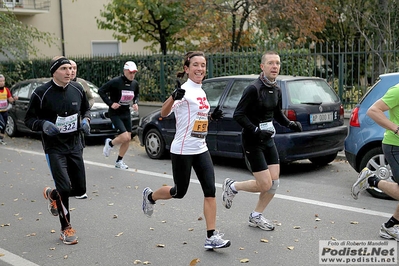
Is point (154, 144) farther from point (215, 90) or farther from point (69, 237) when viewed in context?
point (69, 237)

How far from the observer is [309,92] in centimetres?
895

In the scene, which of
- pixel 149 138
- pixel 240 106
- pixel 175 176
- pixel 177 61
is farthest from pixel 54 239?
pixel 177 61

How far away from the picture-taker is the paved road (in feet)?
17.2

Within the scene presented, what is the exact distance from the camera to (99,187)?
8.47m

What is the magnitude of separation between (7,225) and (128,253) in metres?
1.96

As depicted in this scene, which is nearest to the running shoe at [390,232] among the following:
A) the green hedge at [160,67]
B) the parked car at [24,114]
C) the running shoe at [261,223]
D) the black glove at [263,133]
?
the running shoe at [261,223]

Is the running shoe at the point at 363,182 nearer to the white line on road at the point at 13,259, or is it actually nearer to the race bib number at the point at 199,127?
the race bib number at the point at 199,127

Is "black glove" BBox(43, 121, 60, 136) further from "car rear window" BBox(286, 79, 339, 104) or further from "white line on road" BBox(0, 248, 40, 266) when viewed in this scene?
"car rear window" BBox(286, 79, 339, 104)

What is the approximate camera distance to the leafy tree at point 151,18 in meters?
21.2

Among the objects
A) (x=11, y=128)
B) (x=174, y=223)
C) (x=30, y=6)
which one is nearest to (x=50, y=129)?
(x=174, y=223)

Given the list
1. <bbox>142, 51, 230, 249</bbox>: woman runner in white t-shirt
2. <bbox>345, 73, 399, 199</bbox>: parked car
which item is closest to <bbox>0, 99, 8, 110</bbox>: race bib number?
<bbox>345, 73, 399, 199</bbox>: parked car

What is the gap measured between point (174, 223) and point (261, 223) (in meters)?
1.03

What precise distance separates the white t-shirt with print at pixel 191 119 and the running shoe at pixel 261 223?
4.01 feet

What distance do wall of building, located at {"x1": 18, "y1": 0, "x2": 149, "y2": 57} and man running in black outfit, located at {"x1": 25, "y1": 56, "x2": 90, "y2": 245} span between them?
23.2m
